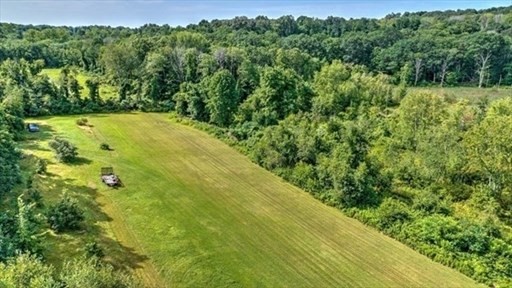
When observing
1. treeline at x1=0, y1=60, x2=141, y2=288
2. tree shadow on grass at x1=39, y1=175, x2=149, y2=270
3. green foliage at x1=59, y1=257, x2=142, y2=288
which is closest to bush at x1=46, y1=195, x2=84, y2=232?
treeline at x1=0, y1=60, x2=141, y2=288

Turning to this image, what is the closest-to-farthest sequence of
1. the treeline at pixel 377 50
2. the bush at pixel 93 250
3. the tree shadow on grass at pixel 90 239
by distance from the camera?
the bush at pixel 93 250
the tree shadow on grass at pixel 90 239
the treeline at pixel 377 50

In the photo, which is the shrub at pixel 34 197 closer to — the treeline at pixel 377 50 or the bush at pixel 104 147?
the bush at pixel 104 147

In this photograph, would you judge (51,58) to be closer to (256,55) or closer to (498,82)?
(256,55)

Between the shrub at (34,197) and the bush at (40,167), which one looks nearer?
the shrub at (34,197)

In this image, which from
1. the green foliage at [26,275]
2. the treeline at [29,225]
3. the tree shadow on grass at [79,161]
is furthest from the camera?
the tree shadow on grass at [79,161]

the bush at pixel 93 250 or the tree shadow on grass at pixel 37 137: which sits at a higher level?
the tree shadow on grass at pixel 37 137

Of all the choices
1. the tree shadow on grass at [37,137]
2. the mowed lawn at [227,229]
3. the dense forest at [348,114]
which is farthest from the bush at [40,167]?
the tree shadow on grass at [37,137]

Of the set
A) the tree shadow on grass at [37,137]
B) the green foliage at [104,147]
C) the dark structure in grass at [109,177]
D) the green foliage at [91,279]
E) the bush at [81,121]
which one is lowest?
the dark structure in grass at [109,177]

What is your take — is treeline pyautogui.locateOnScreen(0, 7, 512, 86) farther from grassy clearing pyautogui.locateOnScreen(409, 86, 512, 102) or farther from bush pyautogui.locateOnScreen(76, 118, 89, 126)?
bush pyautogui.locateOnScreen(76, 118, 89, 126)
